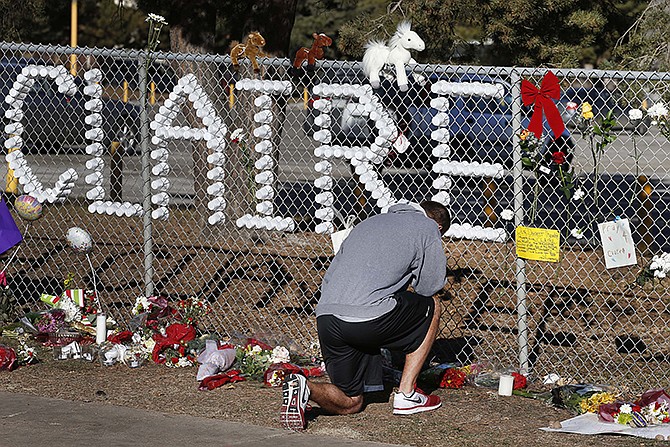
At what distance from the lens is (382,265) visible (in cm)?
548

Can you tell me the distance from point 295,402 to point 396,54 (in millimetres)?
2207

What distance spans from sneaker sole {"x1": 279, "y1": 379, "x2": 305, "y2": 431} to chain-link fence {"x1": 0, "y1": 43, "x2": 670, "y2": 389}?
164cm

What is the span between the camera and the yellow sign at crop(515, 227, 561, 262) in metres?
6.06

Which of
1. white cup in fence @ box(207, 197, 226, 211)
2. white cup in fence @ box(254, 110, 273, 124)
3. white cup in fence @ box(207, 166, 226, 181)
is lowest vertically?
white cup in fence @ box(207, 197, 226, 211)

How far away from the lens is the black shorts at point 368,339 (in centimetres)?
548

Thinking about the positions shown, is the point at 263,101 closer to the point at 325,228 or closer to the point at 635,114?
the point at 325,228

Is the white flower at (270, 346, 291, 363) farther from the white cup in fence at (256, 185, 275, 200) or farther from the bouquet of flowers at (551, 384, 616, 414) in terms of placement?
the bouquet of flowers at (551, 384, 616, 414)

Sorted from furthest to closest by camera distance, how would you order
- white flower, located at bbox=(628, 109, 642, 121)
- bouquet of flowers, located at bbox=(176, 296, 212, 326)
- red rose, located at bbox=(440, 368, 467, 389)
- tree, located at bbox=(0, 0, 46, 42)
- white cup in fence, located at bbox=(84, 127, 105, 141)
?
1. tree, located at bbox=(0, 0, 46, 42)
2. white cup in fence, located at bbox=(84, 127, 105, 141)
3. bouquet of flowers, located at bbox=(176, 296, 212, 326)
4. red rose, located at bbox=(440, 368, 467, 389)
5. white flower, located at bbox=(628, 109, 642, 121)

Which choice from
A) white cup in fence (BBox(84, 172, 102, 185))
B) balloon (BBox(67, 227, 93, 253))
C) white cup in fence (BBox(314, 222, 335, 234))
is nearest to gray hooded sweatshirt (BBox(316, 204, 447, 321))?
white cup in fence (BBox(314, 222, 335, 234))

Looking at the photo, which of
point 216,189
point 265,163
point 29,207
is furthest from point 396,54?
point 29,207

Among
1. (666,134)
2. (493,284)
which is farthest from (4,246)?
(666,134)

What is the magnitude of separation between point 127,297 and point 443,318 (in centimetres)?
251

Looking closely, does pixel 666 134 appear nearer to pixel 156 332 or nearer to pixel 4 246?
pixel 156 332

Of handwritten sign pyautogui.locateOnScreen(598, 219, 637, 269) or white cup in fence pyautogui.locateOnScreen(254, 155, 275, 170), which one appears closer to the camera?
handwritten sign pyautogui.locateOnScreen(598, 219, 637, 269)
